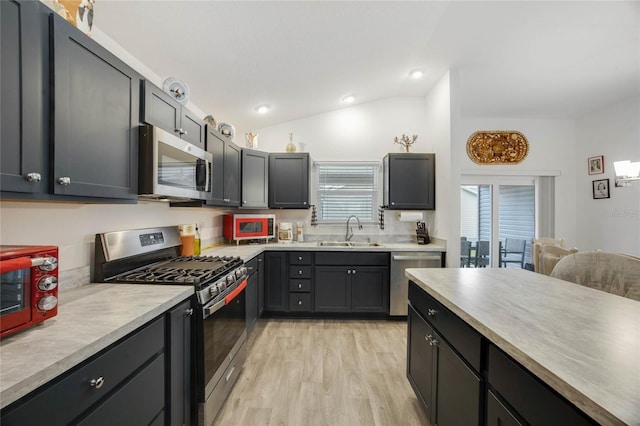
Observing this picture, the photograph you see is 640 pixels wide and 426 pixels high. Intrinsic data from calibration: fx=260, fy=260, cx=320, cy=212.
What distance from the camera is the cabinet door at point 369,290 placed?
324 cm

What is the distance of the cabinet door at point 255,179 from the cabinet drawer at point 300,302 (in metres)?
1.26

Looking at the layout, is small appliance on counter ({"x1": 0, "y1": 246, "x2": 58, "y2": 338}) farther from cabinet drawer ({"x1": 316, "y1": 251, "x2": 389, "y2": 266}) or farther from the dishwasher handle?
the dishwasher handle

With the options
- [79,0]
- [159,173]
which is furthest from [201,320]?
[79,0]

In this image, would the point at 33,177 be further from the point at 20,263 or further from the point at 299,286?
the point at 299,286

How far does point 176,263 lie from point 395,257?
237cm

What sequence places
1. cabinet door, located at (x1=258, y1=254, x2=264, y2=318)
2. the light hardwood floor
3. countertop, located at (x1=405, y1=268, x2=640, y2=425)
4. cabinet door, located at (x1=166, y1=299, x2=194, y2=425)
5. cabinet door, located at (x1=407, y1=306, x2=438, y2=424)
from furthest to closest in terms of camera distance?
1. cabinet door, located at (x1=258, y1=254, x2=264, y2=318)
2. the light hardwood floor
3. cabinet door, located at (x1=407, y1=306, x2=438, y2=424)
4. cabinet door, located at (x1=166, y1=299, x2=194, y2=425)
5. countertop, located at (x1=405, y1=268, x2=640, y2=425)

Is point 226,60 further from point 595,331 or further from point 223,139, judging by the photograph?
point 595,331

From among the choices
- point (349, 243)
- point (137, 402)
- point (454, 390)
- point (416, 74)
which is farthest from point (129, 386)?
point (416, 74)

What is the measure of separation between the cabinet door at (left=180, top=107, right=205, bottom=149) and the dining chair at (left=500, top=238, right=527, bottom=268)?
15.4ft

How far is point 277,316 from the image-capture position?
3332 millimetres

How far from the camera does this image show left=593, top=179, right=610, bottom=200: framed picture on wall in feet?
12.7

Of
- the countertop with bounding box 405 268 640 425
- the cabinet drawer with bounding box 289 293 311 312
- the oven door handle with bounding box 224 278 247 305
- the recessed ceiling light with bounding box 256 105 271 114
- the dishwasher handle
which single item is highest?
the recessed ceiling light with bounding box 256 105 271 114

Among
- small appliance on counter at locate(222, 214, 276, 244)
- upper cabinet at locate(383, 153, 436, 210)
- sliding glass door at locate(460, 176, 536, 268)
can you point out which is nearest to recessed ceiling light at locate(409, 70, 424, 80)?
upper cabinet at locate(383, 153, 436, 210)

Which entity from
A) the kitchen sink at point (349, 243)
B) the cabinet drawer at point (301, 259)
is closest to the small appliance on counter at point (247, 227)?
the cabinet drawer at point (301, 259)
